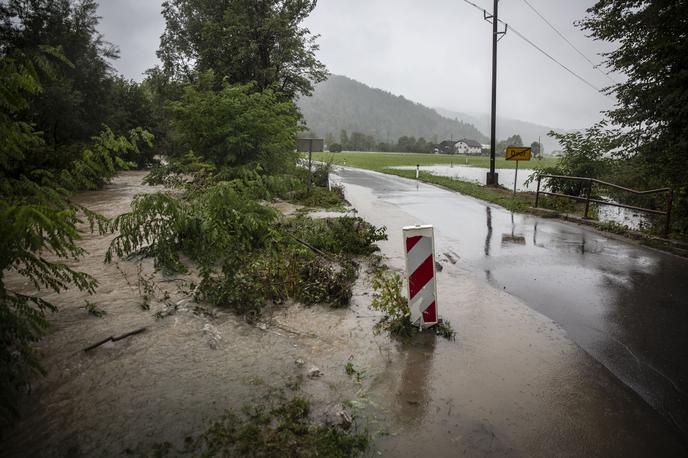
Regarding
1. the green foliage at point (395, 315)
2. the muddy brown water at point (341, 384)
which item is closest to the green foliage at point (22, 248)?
the muddy brown water at point (341, 384)

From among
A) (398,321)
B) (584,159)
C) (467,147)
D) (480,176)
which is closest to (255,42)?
(584,159)

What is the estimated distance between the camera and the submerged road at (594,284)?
3.83 metres

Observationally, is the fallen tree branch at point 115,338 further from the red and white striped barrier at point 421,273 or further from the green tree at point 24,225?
the red and white striped barrier at point 421,273

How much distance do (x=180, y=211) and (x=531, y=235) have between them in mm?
8644

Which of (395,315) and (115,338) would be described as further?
(395,315)

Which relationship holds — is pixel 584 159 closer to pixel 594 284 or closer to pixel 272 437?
pixel 594 284

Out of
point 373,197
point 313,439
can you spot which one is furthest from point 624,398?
point 373,197

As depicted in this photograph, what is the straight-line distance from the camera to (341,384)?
134 inches

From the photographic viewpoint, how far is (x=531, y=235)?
9.90 meters

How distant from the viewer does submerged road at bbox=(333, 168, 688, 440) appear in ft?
12.6

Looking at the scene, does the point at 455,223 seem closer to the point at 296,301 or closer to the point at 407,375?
the point at 296,301

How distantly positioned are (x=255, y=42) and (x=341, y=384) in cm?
2348

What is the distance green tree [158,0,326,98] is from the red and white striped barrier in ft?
64.5

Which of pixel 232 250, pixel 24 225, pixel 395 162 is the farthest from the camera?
pixel 395 162
